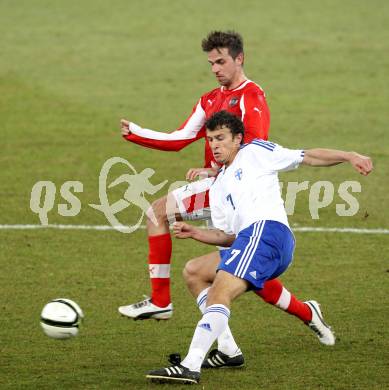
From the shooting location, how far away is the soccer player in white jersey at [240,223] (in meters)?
8.40

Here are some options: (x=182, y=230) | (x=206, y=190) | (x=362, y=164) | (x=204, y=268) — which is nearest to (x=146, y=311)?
(x=204, y=268)

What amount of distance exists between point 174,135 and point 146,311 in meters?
1.68

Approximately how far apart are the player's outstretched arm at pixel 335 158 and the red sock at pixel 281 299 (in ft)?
3.62

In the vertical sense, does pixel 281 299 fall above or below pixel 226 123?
below

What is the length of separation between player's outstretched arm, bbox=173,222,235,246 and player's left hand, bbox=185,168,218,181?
69cm

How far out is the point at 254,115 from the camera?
9.48m

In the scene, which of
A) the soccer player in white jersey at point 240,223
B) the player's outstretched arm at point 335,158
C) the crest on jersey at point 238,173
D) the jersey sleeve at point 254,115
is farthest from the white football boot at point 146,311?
the player's outstretched arm at point 335,158

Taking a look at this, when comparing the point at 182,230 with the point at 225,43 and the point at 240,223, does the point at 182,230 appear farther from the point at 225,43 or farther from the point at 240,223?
the point at 225,43

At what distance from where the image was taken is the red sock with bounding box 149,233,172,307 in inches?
382

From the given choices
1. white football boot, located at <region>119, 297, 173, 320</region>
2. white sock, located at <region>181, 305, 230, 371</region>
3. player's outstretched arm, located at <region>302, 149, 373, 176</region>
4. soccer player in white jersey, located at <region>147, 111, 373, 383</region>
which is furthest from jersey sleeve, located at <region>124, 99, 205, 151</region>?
white sock, located at <region>181, 305, 230, 371</region>

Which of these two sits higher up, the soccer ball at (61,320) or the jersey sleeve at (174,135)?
the jersey sleeve at (174,135)

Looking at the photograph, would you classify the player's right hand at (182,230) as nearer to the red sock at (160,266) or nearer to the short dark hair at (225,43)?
the red sock at (160,266)

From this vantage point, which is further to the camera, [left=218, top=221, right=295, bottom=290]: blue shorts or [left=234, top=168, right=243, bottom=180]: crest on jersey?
[left=234, top=168, right=243, bottom=180]: crest on jersey

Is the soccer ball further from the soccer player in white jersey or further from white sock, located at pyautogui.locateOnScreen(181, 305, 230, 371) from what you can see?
white sock, located at pyautogui.locateOnScreen(181, 305, 230, 371)
